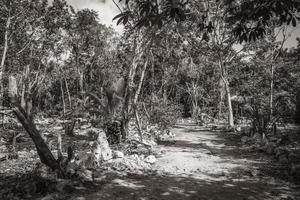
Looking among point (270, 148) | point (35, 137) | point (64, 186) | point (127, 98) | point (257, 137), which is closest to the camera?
Result: point (64, 186)

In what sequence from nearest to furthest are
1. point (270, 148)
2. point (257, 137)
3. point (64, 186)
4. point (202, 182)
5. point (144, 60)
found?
point (64, 186) < point (202, 182) < point (270, 148) < point (257, 137) < point (144, 60)

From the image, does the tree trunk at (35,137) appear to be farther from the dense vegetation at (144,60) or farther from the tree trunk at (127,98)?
the tree trunk at (127,98)

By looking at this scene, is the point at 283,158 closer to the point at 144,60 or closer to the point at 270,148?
the point at 270,148

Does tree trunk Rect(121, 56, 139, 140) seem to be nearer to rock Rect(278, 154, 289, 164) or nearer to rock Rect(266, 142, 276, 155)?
rock Rect(266, 142, 276, 155)

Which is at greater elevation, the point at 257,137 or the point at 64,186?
the point at 257,137

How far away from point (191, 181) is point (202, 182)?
226 millimetres

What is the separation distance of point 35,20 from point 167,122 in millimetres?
9578

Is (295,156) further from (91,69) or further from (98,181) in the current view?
(91,69)

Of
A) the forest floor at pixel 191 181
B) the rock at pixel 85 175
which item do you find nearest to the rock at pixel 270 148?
the forest floor at pixel 191 181

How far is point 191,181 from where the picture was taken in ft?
16.2

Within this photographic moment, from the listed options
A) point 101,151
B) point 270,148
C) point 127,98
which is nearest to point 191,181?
point 101,151

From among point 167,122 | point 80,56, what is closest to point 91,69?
point 80,56

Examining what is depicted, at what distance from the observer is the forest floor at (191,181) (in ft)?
13.4

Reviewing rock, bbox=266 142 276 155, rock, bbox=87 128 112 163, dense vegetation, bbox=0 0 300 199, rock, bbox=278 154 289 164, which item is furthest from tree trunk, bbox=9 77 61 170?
rock, bbox=266 142 276 155
